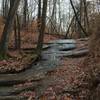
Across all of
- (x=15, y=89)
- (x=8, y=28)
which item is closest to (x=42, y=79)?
(x=15, y=89)

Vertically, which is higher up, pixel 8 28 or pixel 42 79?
pixel 8 28

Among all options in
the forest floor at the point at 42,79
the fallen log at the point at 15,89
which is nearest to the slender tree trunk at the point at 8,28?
the forest floor at the point at 42,79

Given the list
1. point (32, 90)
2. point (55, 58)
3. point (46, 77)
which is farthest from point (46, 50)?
point (32, 90)

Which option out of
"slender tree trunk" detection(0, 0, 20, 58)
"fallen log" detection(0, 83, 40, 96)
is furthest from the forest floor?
"slender tree trunk" detection(0, 0, 20, 58)

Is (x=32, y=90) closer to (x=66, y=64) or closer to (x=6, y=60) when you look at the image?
(x=66, y=64)

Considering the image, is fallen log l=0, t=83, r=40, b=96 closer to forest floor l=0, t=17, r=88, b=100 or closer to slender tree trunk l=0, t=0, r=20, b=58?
forest floor l=0, t=17, r=88, b=100

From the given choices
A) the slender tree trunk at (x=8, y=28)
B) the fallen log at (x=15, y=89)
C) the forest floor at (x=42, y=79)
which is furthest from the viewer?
the slender tree trunk at (x=8, y=28)

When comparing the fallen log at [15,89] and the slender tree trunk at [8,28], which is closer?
the fallen log at [15,89]

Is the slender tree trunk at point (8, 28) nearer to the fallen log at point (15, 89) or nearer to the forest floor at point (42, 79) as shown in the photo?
the forest floor at point (42, 79)

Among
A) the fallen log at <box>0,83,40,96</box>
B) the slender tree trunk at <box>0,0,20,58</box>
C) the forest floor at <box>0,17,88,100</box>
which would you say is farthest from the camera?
the slender tree trunk at <box>0,0,20,58</box>

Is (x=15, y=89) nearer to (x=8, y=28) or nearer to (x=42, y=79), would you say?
(x=42, y=79)

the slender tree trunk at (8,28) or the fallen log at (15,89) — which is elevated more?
the slender tree trunk at (8,28)

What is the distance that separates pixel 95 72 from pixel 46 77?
13.3ft

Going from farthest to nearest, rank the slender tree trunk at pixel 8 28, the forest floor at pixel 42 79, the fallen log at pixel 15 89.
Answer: the slender tree trunk at pixel 8 28
the fallen log at pixel 15 89
the forest floor at pixel 42 79
